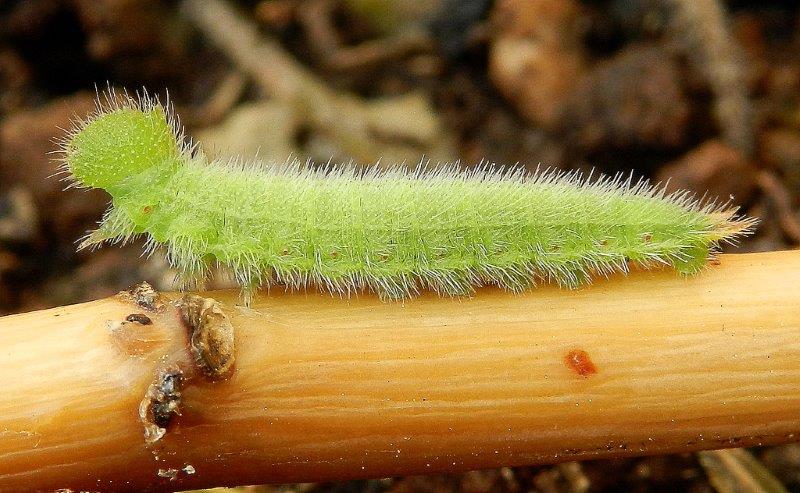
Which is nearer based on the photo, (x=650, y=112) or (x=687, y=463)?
(x=687, y=463)

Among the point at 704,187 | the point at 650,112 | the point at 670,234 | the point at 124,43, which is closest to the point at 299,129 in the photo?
the point at 124,43

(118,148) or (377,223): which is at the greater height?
(118,148)

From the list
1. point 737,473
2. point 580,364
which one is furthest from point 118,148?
point 737,473

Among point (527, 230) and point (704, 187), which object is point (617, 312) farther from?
point (704, 187)

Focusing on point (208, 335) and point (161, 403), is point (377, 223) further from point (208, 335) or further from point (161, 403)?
point (161, 403)

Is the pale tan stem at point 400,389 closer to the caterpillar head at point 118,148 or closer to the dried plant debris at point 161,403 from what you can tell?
the dried plant debris at point 161,403

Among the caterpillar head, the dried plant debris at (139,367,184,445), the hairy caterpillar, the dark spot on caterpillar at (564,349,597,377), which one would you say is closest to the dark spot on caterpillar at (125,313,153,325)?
the dried plant debris at (139,367,184,445)
